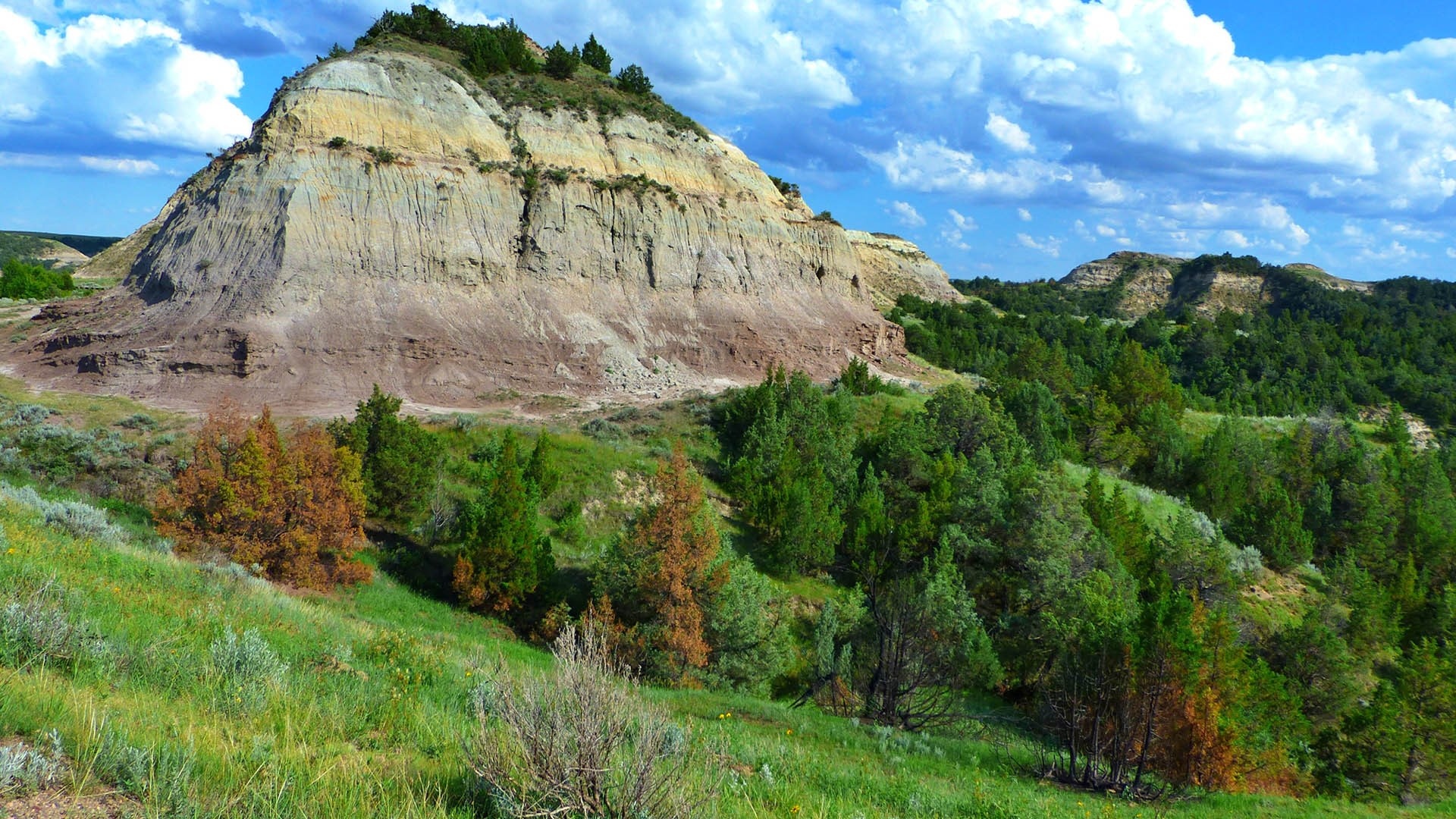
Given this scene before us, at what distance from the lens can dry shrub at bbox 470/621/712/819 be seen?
389cm

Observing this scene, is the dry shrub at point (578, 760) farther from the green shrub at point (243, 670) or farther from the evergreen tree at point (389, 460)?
the evergreen tree at point (389, 460)

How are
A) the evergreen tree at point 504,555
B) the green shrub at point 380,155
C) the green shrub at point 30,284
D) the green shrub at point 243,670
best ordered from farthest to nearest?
the green shrub at point 30,284 → the green shrub at point 380,155 → the evergreen tree at point 504,555 → the green shrub at point 243,670

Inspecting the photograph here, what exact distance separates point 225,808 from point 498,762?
3.95ft

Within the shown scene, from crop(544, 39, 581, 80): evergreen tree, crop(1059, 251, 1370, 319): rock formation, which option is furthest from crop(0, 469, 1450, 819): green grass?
crop(1059, 251, 1370, 319): rock formation

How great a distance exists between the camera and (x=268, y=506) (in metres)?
15.8

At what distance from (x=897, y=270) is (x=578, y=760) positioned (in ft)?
274

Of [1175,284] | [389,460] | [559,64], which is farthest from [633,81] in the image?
[1175,284]

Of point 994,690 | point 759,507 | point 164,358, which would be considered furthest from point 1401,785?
point 164,358

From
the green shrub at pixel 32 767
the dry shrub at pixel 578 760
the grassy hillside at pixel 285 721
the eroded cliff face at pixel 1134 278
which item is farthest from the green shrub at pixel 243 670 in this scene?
the eroded cliff face at pixel 1134 278

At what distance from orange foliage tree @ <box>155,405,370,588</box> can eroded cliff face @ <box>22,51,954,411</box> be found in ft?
43.2

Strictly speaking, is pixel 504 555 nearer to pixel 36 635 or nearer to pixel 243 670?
pixel 243 670

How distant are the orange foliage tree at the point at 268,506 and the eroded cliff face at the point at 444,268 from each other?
13162 millimetres

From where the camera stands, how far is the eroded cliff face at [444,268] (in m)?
30.9

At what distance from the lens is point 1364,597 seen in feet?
90.3
